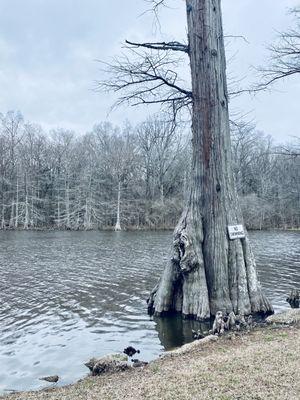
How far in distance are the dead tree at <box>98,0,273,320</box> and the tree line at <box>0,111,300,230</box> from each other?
37.3m

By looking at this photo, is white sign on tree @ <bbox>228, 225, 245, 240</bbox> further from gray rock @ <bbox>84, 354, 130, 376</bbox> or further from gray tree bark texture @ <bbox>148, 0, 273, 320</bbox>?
gray rock @ <bbox>84, 354, 130, 376</bbox>

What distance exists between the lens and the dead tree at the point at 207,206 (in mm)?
8586

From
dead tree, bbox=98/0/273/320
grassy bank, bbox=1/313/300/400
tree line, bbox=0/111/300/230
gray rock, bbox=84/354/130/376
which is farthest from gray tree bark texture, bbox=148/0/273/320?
tree line, bbox=0/111/300/230

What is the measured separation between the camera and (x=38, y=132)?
57.0m

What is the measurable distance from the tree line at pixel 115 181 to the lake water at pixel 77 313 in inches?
1141

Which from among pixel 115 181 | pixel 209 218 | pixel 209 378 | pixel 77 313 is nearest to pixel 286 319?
pixel 209 218

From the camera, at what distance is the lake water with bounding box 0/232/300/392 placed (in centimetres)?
691

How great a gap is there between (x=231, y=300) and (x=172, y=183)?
147 feet

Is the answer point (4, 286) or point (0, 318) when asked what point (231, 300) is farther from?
point (4, 286)

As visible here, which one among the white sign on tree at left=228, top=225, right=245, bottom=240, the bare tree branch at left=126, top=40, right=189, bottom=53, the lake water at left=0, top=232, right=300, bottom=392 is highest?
the bare tree branch at left=126, top=40, right=189, bottom=53

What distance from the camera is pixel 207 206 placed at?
29.4ft

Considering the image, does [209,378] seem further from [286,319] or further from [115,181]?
[115,181]

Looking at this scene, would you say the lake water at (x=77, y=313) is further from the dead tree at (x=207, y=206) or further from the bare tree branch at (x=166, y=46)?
the bare tree branch at (x=166, y=46)

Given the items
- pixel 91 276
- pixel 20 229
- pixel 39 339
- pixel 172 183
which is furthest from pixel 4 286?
pixel 172 183
